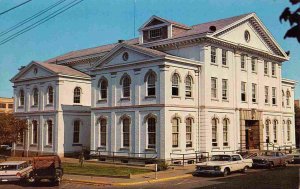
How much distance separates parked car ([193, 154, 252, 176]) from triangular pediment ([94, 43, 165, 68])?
10.8 m

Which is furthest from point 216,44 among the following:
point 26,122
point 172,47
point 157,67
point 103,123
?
point 26,122

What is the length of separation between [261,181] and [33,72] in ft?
104

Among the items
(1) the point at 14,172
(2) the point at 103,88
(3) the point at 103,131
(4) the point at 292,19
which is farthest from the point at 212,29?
(4) the point at 292,19

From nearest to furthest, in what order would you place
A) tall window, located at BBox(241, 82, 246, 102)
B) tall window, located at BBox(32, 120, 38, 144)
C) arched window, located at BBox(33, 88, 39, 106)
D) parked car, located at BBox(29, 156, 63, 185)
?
parked car, located at BBox(29, 156, 63, 185) → tall window, located at BBox(241, 82, 246, 102) → tall window, located at BBox(32, 120, 38, 144) → arched window, located at BBox(33, 88, 39, 106)

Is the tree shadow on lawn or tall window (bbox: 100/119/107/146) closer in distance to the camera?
the tree shadow on lawn

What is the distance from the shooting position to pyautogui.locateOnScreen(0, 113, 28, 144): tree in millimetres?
42344

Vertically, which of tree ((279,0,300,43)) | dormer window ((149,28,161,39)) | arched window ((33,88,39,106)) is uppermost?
dormer window ((149,28,161,39))

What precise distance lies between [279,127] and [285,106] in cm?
436

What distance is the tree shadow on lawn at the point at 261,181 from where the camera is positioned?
21.9m

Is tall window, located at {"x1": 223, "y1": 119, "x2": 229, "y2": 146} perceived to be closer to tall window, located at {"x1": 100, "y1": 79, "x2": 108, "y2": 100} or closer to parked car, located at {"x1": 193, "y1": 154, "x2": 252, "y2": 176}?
parked car, located at {"x1": 193, "y1": 154, "x2": 252, "y2": 176}

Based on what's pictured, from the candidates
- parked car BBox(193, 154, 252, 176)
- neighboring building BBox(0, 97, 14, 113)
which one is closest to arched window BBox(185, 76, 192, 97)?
parked car BBox(193, 154, 252, 176)

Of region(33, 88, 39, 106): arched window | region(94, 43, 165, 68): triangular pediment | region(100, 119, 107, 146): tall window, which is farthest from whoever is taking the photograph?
region(33, 88, 39, 106): arched window

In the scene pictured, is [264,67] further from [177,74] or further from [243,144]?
[177,74]

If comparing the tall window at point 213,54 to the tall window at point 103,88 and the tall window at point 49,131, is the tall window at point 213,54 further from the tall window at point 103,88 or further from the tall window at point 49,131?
the tall window at point 49,131
